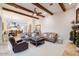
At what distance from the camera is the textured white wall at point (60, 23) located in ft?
8.84

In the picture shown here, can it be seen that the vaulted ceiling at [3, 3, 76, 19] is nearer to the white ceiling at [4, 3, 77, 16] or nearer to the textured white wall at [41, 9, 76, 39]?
the white ceiling at [4, 3, 77, 16]

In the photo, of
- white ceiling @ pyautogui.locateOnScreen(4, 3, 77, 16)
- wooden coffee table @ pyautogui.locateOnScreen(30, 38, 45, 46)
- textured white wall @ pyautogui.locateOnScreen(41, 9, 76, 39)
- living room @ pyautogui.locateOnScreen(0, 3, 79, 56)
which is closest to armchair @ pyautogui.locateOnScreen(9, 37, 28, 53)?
living room @ pyautogui.locateOnScreen(0, 3, 79, 56)

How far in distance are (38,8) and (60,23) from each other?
0.62m

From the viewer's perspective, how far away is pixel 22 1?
2686mm

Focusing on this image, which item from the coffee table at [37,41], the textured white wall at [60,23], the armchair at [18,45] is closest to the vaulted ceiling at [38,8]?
the textured white wall at [60,23]

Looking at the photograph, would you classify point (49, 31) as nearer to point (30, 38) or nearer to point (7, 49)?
point (30, 38)

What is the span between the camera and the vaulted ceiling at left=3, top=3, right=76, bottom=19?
8.65 feet

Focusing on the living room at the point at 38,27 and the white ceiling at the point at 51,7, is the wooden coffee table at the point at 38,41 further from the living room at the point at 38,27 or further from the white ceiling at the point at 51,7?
the white ceiling at the point at 51,7

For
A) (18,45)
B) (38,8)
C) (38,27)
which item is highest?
(38,8)

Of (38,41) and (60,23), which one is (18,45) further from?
(60,23)

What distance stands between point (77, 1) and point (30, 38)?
1349mm

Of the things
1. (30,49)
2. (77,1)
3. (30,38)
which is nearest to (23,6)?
(30,38)

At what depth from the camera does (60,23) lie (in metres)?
2.76

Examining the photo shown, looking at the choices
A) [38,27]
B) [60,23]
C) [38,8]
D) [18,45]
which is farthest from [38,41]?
[38,8]
